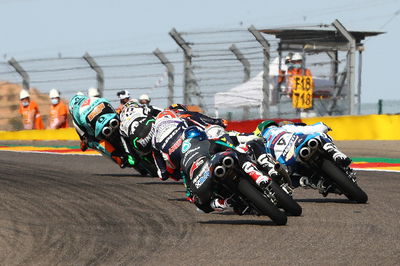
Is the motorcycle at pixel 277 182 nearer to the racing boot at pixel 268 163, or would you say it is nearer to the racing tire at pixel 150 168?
the racing boot at pixel 268 163

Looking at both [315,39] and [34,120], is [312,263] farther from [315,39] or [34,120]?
[34,120]

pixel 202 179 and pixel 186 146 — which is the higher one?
pixel 186 146

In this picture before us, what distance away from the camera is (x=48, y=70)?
2317cm

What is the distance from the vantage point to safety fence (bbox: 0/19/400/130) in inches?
805

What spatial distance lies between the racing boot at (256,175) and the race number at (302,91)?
40.0ft

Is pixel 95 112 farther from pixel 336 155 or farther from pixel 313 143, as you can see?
pixel 336 155

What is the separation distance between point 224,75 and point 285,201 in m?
11.9

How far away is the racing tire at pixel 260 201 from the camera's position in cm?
859

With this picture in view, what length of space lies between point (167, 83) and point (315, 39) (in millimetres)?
3499

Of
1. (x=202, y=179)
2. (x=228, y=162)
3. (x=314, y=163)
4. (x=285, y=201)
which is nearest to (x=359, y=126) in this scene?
(x=314, y=163)

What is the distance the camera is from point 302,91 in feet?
69.6

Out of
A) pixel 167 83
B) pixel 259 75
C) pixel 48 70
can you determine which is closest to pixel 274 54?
pixel 259 75

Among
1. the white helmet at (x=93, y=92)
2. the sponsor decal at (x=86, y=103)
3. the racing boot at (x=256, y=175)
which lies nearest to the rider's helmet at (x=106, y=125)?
the sponsor decal at (x=86, y=103)

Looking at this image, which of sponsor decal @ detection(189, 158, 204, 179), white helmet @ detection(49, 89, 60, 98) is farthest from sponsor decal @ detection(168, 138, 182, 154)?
white helmet @ detection(49, 89, 60, 98)
